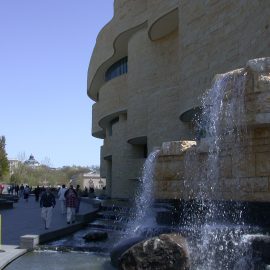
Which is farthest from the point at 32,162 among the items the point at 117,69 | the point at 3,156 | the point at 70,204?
the point at 70,204

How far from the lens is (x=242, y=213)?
28.8 ft

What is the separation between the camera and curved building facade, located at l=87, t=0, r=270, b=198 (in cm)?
1948

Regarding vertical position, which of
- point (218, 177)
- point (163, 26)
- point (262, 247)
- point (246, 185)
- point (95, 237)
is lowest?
point (95, 237)

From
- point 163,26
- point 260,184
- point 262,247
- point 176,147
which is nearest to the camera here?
point 262,247

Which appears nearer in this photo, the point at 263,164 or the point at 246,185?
the point at 263,164

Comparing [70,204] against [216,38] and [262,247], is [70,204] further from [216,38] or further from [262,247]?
[262,247]

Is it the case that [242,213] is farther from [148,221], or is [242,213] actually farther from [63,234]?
[63,234]

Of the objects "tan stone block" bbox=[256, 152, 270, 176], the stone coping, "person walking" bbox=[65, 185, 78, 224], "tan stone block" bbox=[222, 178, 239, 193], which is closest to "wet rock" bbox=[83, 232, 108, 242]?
the stone coping

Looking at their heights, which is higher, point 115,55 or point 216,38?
point 115,55

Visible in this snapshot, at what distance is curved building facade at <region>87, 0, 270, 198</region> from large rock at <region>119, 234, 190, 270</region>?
11.0m

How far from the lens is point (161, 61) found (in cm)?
3112

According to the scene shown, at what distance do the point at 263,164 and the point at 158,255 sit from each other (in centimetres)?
239

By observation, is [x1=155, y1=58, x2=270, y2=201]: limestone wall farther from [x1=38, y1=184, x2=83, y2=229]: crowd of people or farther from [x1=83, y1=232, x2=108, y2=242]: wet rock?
[x1=38, y1=184, x2=83, y2=229]: crowd of people

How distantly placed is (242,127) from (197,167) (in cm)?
177
